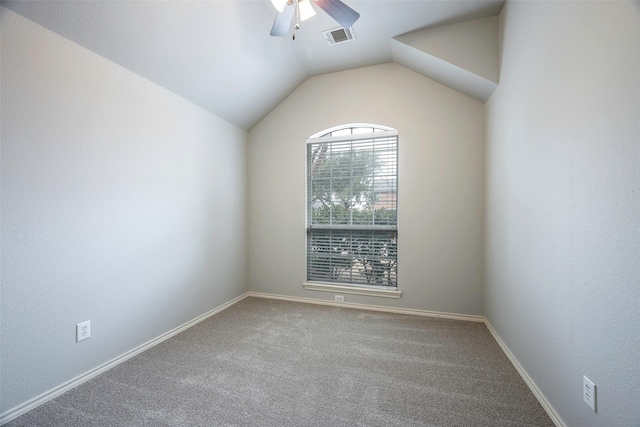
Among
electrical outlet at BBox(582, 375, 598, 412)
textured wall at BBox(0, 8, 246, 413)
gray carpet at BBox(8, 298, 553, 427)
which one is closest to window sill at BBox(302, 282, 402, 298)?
gray carpet at BBox(8, 298, 553, 427)

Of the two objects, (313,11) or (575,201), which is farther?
(313,11)

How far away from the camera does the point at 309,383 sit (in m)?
1.85

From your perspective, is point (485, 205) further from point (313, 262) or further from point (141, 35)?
point (141, 35)

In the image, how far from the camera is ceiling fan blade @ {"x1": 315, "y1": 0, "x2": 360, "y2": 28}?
168 cm

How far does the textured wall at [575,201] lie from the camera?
3.37ft

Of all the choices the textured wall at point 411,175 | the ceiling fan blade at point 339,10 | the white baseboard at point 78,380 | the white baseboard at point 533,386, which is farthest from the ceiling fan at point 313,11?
the white baseboard at point 78,380

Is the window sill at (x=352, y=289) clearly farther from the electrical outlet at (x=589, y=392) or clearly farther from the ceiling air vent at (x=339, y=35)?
the ceiling air vent at (x=339, y=35)

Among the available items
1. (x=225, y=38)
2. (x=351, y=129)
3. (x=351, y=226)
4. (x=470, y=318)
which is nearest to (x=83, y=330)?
(x=225, y=38)

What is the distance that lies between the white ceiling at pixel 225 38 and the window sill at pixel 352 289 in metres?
2.33

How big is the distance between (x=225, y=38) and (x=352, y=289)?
2.90 meters

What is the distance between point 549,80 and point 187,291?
3334 millimetres

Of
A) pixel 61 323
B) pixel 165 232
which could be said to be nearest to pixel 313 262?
pixel 165 232

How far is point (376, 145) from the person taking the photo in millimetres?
3266

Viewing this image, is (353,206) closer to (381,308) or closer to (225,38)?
(381,308)
